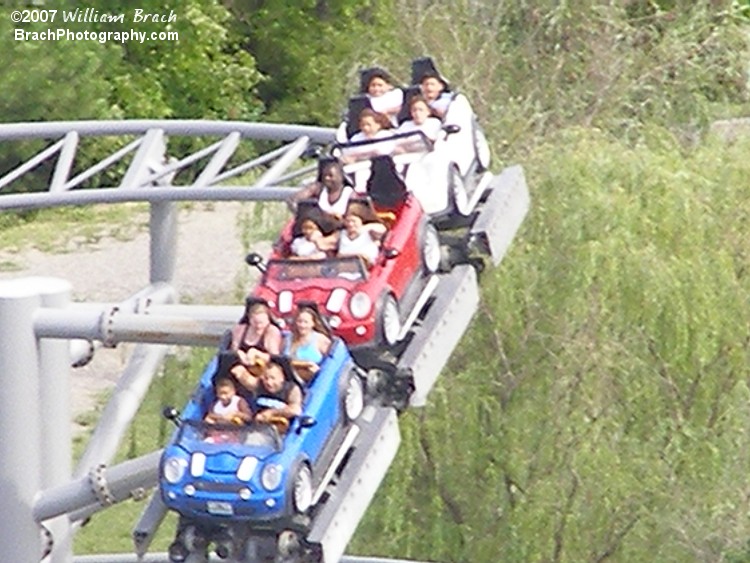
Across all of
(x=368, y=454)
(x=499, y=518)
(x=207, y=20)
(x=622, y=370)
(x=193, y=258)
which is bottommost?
(x=193, y=258)

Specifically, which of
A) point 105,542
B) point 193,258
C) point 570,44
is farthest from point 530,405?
point 193,258

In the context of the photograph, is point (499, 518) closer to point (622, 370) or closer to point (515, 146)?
point (622, 370)

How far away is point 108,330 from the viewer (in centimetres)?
637

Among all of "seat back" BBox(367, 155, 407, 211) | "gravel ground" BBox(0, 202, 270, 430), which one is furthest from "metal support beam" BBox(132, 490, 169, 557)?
"gravel ground" BBox(0, 202, 270, 430)

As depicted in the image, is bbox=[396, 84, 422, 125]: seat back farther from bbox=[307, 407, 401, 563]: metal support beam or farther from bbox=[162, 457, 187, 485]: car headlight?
bbox=[162, 457, 187, 485]: car headlight

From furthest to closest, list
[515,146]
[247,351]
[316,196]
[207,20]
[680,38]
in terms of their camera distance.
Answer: [207,20], [680,38], [515,146], [316,196], [247,351]

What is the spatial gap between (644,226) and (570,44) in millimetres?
3977

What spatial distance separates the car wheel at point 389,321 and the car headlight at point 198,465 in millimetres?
963

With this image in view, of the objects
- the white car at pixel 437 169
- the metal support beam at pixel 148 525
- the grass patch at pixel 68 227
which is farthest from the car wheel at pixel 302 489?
the grass patch at pixel 68 227

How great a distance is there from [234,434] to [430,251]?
1499 millimetres

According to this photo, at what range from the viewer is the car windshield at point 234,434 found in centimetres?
574

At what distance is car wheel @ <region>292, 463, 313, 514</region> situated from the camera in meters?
5.69

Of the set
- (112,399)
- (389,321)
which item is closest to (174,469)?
(389,321)

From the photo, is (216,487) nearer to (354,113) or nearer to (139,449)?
(354,113)
